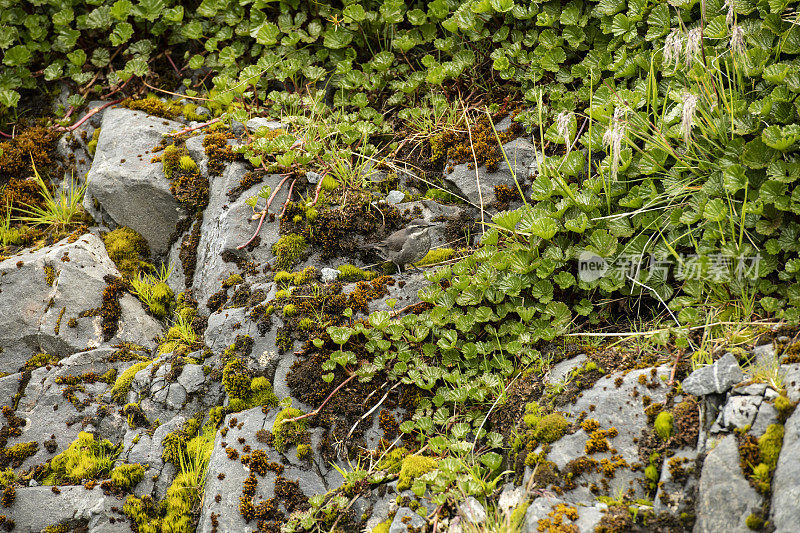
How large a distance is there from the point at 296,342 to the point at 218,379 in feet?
2.27

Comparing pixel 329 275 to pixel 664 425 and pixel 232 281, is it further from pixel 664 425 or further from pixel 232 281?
pixel 664 425

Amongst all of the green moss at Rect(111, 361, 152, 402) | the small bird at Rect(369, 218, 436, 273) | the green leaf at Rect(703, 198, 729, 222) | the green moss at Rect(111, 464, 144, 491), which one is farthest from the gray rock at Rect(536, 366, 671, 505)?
the green moss at Rect(111, 361, 152, 402)

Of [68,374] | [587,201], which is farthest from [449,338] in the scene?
[68,374]

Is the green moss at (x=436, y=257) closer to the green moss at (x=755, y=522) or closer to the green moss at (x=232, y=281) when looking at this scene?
the green moss at (x=232, y=281)

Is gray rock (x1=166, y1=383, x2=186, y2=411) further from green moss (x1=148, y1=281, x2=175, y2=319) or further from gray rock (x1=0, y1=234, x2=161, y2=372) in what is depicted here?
green moss (x1=148, y1=281, x2=175, y2=319)

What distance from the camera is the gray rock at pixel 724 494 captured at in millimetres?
2773

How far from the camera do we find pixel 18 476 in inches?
167

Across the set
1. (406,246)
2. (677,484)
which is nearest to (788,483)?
(677,484)

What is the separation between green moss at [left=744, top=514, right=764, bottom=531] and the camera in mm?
2699

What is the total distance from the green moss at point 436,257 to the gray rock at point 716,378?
2296mm

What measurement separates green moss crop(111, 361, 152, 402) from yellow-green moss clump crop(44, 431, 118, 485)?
1.16 ft

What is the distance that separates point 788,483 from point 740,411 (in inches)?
18.2

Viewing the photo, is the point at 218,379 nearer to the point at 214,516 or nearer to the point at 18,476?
the point at 214,516

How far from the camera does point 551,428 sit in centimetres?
357
